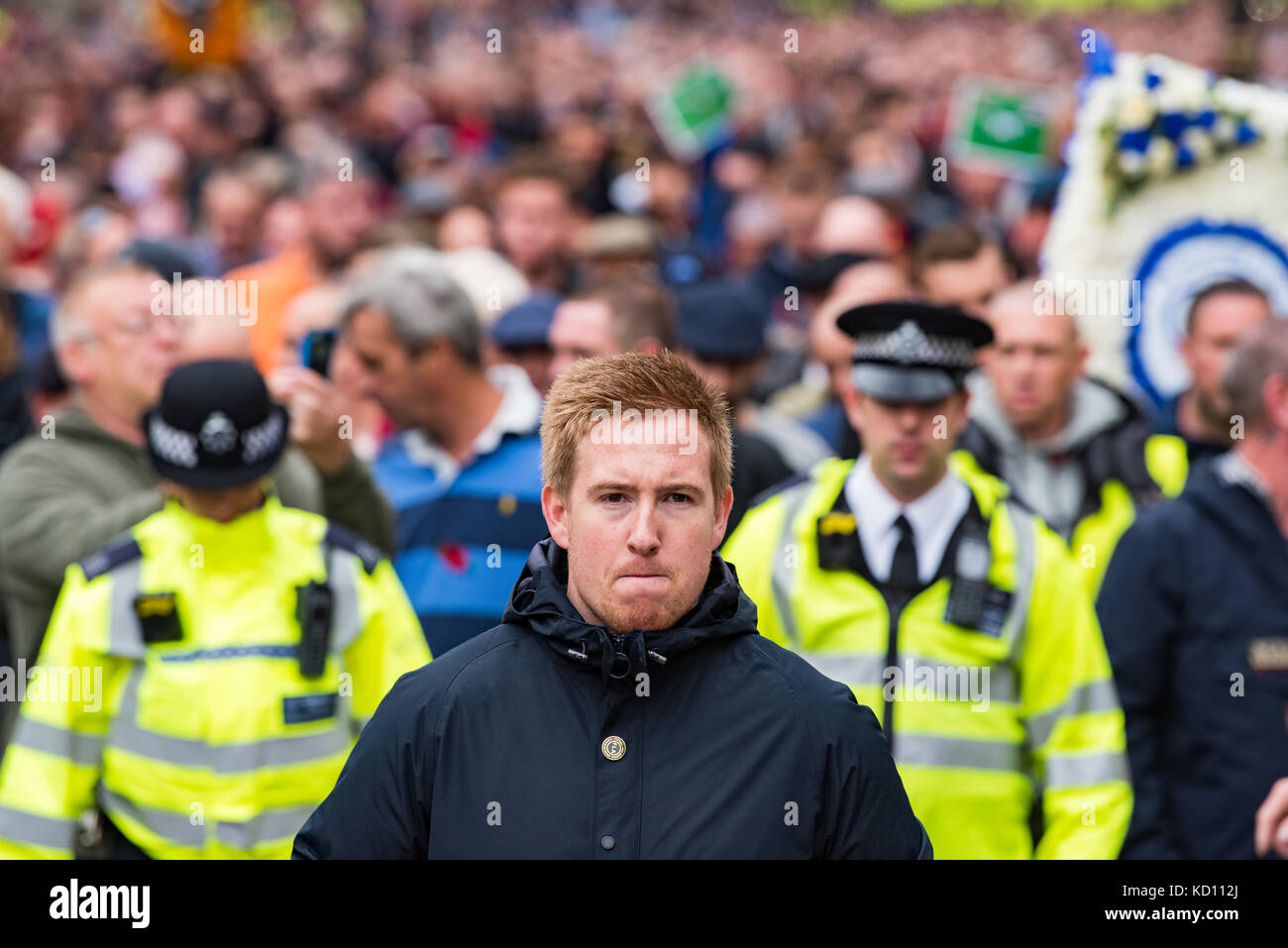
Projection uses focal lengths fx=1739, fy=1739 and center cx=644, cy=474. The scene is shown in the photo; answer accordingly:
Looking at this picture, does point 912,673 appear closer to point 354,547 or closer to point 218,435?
point 354,547

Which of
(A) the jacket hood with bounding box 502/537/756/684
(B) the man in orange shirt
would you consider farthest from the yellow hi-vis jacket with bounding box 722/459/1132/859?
(B) the man in orange shirt

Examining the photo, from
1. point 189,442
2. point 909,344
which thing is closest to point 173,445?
point 189,442

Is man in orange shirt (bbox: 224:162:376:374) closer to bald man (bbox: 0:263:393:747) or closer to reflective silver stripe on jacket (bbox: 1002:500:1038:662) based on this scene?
bald man (bbox: 0:263:393:747)

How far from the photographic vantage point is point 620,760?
8.76ft

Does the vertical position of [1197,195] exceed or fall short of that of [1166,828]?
it exceeds it

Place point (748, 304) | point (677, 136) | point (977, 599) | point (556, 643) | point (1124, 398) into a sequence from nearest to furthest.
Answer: point (556, 643) → point (977, 599) → point (1124, 398) → point (748, 304) → point (677, 136)

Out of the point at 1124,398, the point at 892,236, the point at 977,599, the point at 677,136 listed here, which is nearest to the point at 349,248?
the point at 892,236

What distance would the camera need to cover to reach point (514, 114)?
1377cm

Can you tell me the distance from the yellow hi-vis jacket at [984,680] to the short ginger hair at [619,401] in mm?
1317

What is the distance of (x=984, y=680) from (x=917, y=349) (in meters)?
0.87

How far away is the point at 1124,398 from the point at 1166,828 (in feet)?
5.67

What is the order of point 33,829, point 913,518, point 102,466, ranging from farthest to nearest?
point 102,466 → point 913,518 → point 33,829
